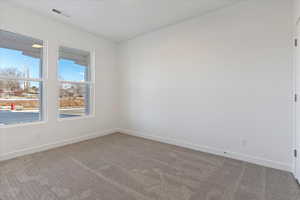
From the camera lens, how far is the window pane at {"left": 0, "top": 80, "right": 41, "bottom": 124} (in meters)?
2.92

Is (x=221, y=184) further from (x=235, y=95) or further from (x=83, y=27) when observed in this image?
(x=83, y=27)

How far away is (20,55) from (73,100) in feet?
4.78

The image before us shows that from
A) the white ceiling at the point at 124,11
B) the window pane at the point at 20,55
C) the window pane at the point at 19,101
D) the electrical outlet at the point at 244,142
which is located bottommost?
the electrical outlet at the point at 244,142

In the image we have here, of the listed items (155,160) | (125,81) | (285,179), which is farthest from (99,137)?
(285,179)

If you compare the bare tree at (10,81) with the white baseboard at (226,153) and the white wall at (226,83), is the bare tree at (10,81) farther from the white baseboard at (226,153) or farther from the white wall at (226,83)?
the white baseboard at (226,153)

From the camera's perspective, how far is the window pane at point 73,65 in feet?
12.3

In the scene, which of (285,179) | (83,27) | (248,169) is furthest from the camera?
(83,27)

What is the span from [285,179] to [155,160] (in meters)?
1.95

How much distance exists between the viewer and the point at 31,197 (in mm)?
1763

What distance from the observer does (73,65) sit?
4004mm

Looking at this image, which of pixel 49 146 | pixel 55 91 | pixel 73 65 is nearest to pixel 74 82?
pixel 73 65

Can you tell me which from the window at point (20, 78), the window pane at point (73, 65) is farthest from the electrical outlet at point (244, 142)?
the window at point (20, 78)

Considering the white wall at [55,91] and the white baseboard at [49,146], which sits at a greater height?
the white wall at [55,91]

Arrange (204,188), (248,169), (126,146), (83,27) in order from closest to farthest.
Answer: (204,188) < (248,169) < (126,146) < (83,27)
